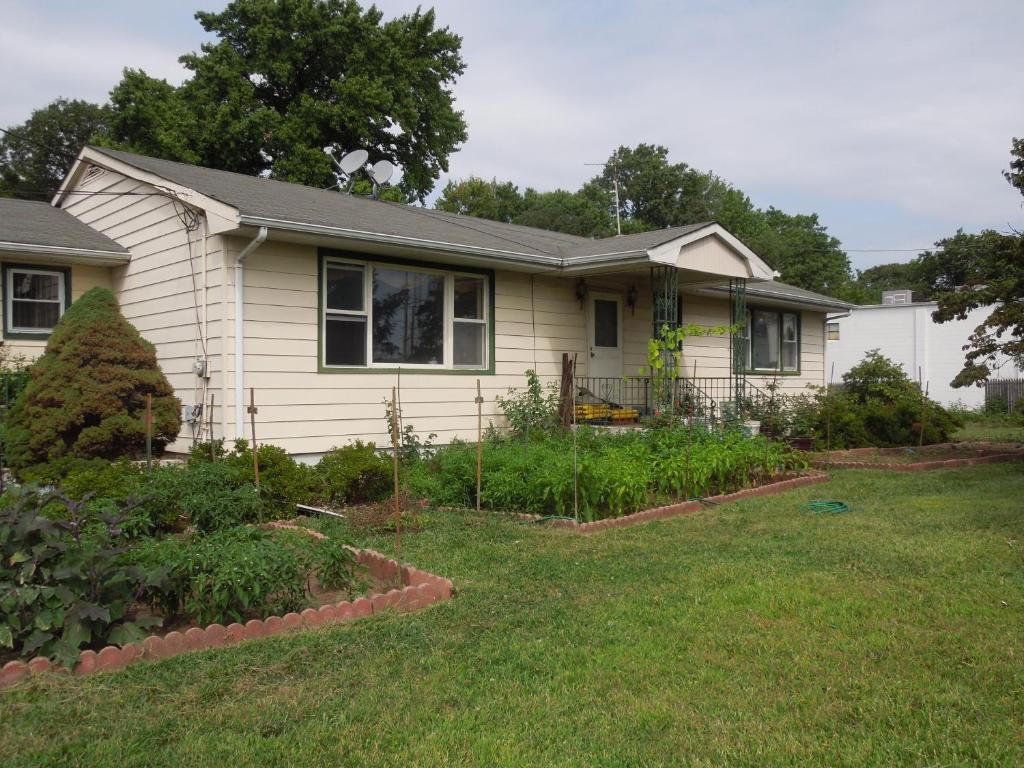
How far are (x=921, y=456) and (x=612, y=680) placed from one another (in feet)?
37.5

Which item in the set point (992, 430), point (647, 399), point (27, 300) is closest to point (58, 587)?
point (27, 300)

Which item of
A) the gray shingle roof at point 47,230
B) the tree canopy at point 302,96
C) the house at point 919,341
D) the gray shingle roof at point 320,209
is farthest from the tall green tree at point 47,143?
the house at point 919,341

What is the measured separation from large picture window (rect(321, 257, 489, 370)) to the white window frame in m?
3.48

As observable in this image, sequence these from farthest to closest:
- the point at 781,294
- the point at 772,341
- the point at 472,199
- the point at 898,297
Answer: the point at 472,199 < the point at 898,297 < the point at 772,341 < the point at 781,294

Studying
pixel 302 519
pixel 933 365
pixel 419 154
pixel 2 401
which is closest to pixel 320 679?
pixel 302 519

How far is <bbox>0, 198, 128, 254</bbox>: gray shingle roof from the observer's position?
33.6 ft

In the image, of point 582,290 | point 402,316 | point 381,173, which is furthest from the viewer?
point 381,173

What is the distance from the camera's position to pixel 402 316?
407 inches

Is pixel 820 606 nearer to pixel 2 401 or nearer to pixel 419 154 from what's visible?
pixel 2 401

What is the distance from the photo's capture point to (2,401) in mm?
9508

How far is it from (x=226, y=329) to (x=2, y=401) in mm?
3058

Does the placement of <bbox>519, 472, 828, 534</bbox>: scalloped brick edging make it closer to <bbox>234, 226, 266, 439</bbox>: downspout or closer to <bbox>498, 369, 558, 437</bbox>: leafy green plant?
<bbox>498, 369, 558, 437</bbox>: leafy green plant

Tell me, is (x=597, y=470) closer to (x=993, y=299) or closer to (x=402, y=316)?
(x=402, y=316)

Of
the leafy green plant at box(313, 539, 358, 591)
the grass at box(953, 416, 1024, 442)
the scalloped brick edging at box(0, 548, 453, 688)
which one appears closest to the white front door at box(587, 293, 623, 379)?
the scalloped brick edging at box(0, 548, 453, 688)
